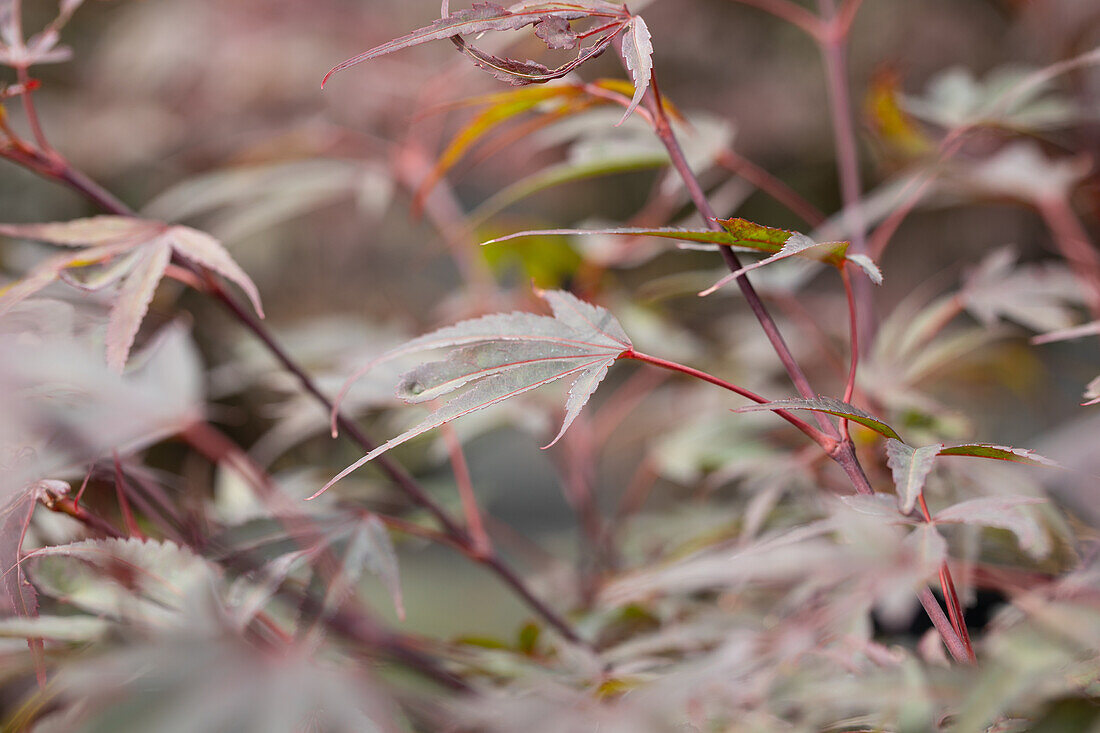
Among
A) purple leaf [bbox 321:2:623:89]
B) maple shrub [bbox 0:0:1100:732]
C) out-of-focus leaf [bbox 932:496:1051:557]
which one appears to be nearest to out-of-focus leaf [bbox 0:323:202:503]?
maple shrub [bbox 0:0:1100:732]

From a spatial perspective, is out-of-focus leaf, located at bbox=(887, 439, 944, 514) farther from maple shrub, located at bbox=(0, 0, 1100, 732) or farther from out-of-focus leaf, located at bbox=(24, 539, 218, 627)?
out-of-focus leaf, located at bbox=(24, 539, 218, 627)

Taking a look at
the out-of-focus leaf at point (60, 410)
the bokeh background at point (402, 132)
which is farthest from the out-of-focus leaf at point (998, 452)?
the bokeh background at point (402, 132)

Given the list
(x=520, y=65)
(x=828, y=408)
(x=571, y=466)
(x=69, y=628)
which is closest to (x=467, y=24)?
(x=520, y=65)

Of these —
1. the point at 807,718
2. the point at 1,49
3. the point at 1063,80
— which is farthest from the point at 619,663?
the point at 1063,80

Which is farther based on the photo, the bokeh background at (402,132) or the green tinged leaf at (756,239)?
the bokeh background at (402,132)

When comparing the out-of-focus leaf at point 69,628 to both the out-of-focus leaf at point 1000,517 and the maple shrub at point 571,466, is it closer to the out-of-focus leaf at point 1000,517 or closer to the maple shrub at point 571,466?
the maple shrub at point 571,466

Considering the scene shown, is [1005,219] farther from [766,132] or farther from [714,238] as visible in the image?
[714,238]

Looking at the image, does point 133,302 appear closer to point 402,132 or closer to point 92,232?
point 92,232
